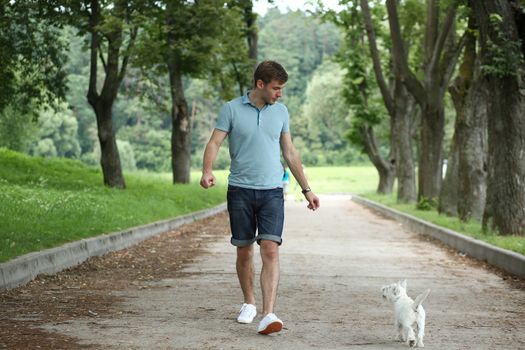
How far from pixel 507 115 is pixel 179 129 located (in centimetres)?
2133

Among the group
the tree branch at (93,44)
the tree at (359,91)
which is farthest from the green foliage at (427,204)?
the tree at (359,91)

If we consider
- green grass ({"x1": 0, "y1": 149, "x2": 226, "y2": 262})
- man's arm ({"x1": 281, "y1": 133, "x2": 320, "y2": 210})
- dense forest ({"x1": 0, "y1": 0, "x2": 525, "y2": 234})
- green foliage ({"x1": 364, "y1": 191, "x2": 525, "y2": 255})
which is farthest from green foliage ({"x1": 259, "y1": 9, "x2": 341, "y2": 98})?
man's arm ({"x1": 281, "y1": 133, "x2": 320, "y2": 210})

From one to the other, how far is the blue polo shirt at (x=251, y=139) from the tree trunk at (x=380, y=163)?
1695 inches

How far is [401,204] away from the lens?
35312mm

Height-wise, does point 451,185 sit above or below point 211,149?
below

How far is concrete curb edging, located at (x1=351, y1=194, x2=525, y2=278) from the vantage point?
12.8 meters

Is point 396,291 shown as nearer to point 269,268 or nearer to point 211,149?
point 269,268

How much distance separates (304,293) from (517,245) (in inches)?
187

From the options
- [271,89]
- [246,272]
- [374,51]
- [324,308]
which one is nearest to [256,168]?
[271,89]

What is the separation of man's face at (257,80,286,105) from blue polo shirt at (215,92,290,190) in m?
0.15

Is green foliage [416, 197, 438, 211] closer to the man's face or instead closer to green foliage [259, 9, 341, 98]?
the man's face

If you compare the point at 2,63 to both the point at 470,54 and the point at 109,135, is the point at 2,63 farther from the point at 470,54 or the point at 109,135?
the point at 470,54

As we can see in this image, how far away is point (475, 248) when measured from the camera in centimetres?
1549

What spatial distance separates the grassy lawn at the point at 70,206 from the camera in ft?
43.9
